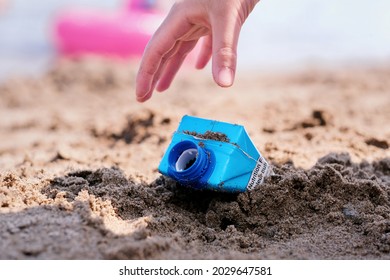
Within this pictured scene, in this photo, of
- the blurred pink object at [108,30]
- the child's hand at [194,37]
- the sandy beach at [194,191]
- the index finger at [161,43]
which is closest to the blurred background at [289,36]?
the blurred pink object at [108,30]

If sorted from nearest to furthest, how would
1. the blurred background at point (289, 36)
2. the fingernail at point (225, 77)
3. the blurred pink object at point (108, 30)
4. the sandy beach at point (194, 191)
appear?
the sandy beach at point (194, 191)
the fingernail at point (225, 77)
the blurred pink object at point (108, 30)
the blurred background at point (289, 36)

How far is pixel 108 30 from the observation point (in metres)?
4.67

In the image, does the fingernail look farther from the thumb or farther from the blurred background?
the blurred background

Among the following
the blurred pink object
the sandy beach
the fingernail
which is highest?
the blurred pink object

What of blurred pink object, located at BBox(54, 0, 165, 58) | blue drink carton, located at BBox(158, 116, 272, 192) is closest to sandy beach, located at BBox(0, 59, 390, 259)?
blue drink carton, located at BBox(158, 116, 272, 192)

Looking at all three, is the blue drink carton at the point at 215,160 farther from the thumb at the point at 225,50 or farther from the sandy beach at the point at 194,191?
the thumb at the point at 225,50

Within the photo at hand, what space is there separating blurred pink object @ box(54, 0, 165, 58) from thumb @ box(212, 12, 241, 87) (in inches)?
117

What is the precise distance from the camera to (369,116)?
10.0 feet

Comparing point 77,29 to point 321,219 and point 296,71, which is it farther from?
point 321,219

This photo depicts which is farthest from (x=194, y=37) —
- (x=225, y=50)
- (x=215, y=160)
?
(x=215, y=160)

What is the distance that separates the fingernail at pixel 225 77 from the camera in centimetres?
164

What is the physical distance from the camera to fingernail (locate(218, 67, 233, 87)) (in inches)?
64.4

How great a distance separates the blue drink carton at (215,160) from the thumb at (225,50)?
0.18 m
